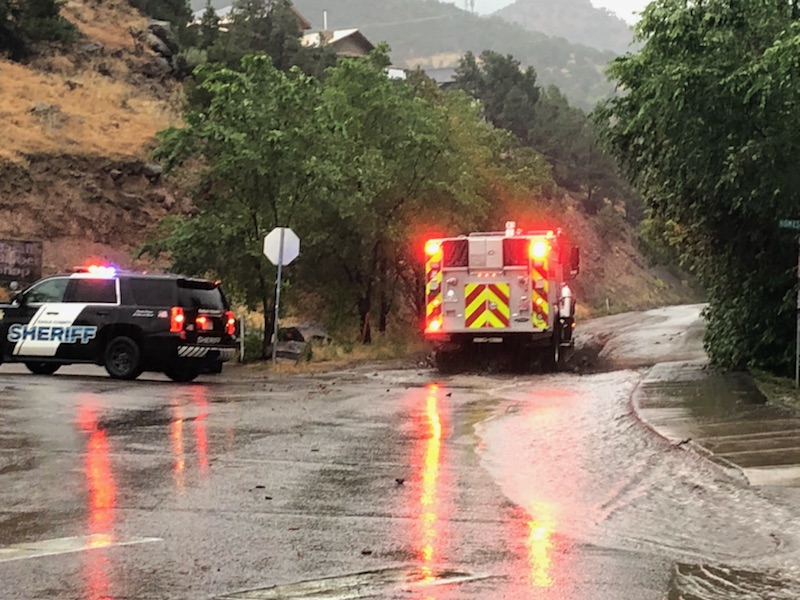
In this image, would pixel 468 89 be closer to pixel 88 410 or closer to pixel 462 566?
pixel 88 410

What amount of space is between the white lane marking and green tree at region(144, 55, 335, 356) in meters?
15.7

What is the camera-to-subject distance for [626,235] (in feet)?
253

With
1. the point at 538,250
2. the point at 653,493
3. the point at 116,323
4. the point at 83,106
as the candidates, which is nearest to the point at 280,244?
the point at 116,323

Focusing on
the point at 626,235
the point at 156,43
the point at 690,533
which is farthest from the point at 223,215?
the point at 626,235

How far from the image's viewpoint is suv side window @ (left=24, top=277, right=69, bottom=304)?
18891 millimetres

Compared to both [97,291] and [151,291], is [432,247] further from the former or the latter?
[97,291]

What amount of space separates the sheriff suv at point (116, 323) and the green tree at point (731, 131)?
25.2ft

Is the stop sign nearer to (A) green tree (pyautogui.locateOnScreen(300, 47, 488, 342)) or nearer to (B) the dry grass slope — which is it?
(A) green tree (pyautogui.locateOnScreen(300, 47, 488, 342))

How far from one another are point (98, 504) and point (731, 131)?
11032mm

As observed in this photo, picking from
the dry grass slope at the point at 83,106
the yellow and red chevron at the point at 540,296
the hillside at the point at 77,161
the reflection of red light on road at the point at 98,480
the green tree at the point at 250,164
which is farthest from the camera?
the dry grass slope at the point at 83,106

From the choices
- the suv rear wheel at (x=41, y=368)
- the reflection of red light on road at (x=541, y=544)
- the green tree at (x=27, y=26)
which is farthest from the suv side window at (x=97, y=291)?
the green tree at (x=27, y=26)

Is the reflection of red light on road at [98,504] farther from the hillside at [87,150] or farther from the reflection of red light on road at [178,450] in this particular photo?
the hillside at [87,150]

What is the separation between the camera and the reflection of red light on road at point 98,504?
19.7 ft

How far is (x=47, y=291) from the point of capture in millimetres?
18938
